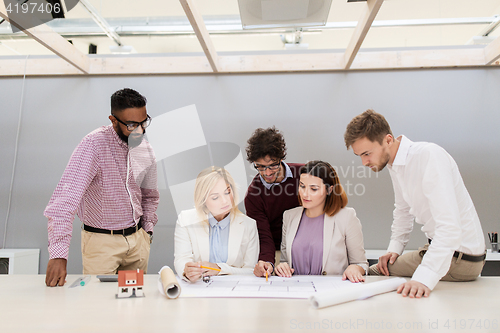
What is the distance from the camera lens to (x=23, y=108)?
365 cm

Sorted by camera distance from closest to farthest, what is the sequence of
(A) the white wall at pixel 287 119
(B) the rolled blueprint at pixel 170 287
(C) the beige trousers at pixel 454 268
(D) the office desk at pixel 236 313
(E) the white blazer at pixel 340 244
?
1. (D) the office desk at pixel 236 313
2. (B) the rolled blueprint at pixel 170 287
3. (C) the beige trousers at pixel 454 268
4. (E) the white blazer at pixel 340 244
5. (A) the white wall at pixel 287 119

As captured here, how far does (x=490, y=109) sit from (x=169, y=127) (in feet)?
10.9

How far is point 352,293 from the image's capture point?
124cm

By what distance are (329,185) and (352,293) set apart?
2.78ft

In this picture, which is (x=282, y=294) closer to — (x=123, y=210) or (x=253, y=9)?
(x=123, y=210)

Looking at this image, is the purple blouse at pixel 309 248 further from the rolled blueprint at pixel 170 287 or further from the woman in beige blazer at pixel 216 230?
the rolled blueprint at pixel 170 287

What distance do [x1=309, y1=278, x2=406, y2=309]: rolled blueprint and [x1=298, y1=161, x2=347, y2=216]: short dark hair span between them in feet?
2.04

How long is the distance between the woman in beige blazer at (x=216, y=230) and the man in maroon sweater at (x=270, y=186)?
11cm

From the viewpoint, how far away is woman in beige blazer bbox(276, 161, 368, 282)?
1.93 m

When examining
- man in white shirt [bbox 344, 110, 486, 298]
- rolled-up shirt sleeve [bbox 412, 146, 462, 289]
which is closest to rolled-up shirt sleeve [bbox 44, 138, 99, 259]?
man in white shirt [bbox 344, 110, 486, 298]

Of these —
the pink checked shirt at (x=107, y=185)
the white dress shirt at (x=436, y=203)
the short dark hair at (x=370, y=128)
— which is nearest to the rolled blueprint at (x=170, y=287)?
the pink checked shirt at (x=107, y=185)

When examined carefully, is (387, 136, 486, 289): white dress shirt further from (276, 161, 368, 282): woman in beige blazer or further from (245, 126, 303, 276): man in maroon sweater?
(245, 126, 303, 276): man in maroon sweater

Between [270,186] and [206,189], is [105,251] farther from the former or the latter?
[270,186]

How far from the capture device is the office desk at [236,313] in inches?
39.3
